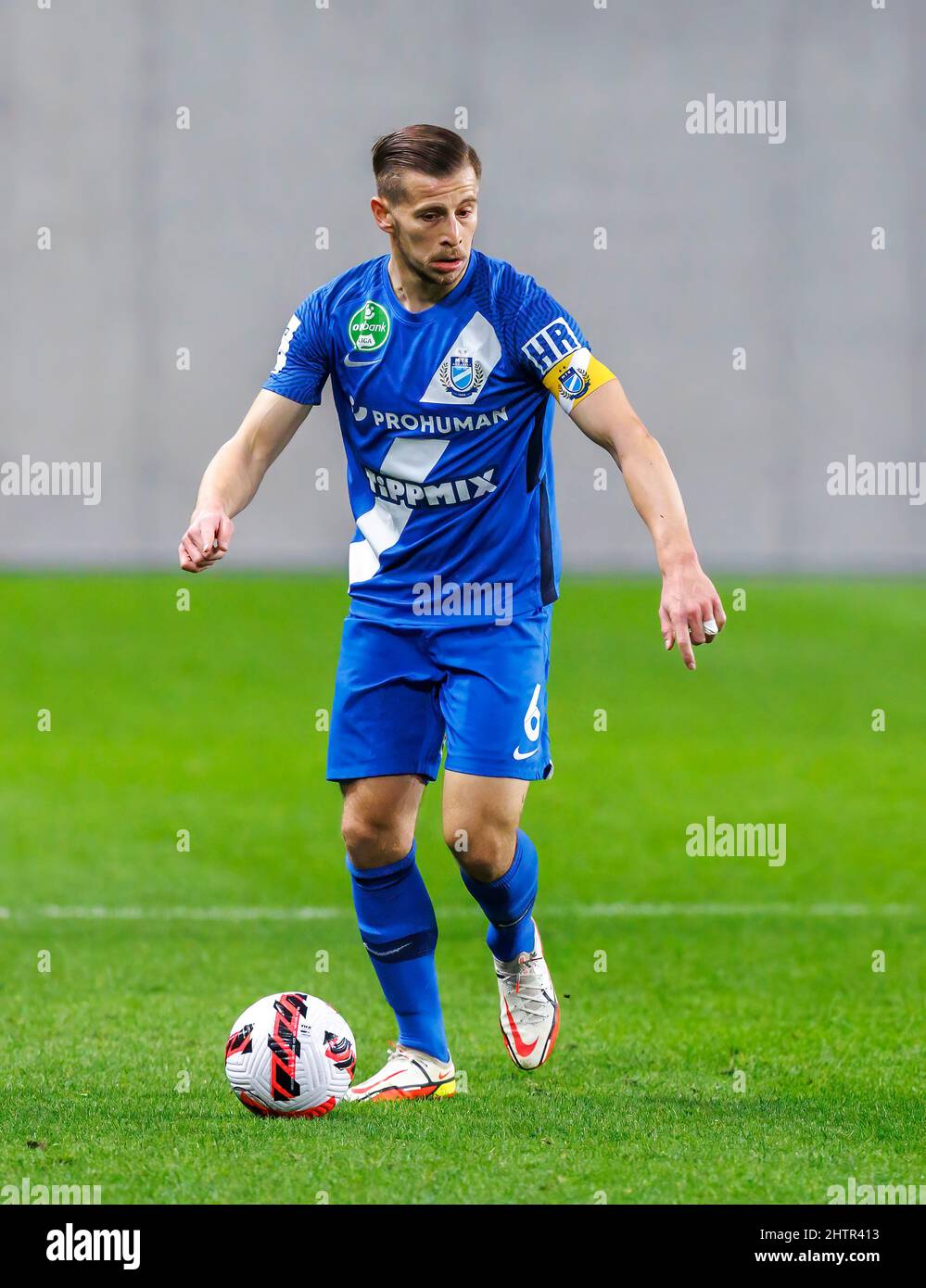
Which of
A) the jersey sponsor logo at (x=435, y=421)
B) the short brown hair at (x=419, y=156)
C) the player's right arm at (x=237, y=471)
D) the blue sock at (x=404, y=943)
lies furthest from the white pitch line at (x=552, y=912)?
the short brown hair at (x=419, y=156)

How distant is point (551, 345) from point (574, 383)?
5.6 inches

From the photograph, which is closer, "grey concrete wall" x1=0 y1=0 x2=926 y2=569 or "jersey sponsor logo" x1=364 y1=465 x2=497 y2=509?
"jersey sponsor logo" x1=364 y1=465 x2=497 y2=509

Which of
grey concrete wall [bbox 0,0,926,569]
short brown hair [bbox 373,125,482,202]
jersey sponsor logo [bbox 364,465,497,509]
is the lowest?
jersey sponsor logo [bbox 364,465,497,509]

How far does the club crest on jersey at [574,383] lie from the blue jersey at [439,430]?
0.39 ft

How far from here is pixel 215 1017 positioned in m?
5.91

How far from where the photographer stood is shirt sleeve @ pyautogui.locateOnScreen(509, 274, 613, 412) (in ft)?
14.2

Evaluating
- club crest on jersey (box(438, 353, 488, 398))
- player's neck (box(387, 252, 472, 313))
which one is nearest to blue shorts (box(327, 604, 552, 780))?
club crest on jersey (box(438, 353, 488, 398))

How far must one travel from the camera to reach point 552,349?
4.40 metres

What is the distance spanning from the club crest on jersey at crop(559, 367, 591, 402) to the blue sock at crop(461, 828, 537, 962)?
1.24 metres

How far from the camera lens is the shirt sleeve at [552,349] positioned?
4.32 metres
